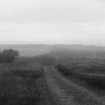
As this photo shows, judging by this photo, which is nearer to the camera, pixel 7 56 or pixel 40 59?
pixel 7 56

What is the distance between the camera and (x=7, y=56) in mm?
69750

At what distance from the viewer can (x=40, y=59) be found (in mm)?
75312

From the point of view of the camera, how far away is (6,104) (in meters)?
18.8

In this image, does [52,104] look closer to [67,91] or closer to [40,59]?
[67,91]

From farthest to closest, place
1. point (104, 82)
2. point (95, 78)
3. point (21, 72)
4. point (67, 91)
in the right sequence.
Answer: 1. point (21, 72)
2. point (95, 78)
3. point (104, 82)
4. point (67, 91)

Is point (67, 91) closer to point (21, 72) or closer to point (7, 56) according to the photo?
point (21, 72)

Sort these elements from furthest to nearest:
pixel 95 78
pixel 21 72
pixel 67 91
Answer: pixel 21 72 < pixel 95 78 < pixel 67 91

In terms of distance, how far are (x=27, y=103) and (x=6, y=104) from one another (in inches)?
74.2

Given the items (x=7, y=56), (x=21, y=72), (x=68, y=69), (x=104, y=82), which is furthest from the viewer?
(x=7, y=56)

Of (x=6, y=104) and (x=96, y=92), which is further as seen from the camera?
(x=96, y=92)

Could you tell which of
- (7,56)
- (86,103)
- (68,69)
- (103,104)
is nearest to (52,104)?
(86,103)

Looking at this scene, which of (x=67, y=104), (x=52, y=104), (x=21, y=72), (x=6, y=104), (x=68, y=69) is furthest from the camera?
(x=68, y=69)

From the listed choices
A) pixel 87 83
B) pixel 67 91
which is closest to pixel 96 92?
pixel 67 91

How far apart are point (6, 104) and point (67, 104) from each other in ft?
21.3
